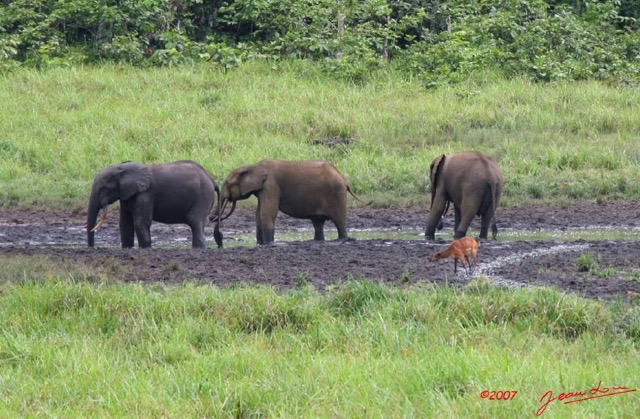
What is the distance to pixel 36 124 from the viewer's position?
18781 mm

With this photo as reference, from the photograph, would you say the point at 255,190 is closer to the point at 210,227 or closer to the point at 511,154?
the point at 210,227

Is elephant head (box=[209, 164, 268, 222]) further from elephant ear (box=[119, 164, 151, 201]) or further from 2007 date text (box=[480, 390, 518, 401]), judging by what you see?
2007 date text (box=[480, 390, 518, 401])

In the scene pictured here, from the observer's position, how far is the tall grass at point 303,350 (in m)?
6.36

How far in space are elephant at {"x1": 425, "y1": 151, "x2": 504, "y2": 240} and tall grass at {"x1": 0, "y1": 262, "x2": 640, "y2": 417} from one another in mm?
4235

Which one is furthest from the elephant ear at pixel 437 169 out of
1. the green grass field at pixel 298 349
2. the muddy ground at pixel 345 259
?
the green grass field at pixel 298 349

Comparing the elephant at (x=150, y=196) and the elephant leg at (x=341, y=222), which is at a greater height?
the elephant at (x=150, y=196)

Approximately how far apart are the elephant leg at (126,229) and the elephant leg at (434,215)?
3053mm

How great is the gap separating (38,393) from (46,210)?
965cm

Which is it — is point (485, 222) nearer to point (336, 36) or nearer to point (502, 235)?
point (502, 235)

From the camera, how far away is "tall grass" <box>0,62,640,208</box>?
56.2ft

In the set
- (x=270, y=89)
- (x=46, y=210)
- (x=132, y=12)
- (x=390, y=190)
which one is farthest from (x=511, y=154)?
(x=132, y=12)

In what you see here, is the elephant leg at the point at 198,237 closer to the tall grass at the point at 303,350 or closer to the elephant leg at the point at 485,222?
the elephant leg at the point at 485,222

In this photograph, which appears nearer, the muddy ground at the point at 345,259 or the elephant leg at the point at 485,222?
the muddy ground at the point at 345,259
